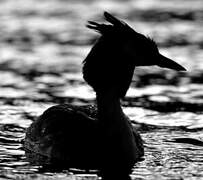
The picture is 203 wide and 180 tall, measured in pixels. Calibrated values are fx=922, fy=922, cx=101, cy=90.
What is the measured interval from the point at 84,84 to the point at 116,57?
13.0ft

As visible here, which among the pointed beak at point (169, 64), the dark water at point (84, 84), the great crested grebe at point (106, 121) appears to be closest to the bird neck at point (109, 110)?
the great crested grebe at point (106, 121)

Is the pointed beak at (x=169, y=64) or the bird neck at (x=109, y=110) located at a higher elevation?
the pointed beak at (x=169, y=64)

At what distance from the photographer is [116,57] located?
11.3 meters

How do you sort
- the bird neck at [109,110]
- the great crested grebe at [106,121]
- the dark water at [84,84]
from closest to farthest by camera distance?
1. the great crested grebe at [106,121]
2. the bird neck at [109,110]
3. the dark water at [84,84]

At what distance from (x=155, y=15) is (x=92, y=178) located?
10025mm

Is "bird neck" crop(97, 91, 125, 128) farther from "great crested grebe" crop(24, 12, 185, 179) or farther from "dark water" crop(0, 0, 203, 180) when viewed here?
"dark water" crop(0, 0, 203, 180)

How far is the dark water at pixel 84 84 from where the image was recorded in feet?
37.3

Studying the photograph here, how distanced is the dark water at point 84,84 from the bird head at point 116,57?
1.05 metres

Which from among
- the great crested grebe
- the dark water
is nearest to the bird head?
the great crested grebe

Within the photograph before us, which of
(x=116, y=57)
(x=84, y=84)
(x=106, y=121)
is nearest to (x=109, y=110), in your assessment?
(x=106, y=121)

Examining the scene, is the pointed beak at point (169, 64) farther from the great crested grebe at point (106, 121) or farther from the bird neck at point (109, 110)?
the bird neck at point (109, 110)

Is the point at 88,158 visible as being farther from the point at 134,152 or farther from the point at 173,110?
the point at 173,110

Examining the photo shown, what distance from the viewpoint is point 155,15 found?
20141 mm

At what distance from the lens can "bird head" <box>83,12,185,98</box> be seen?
1114 cm
